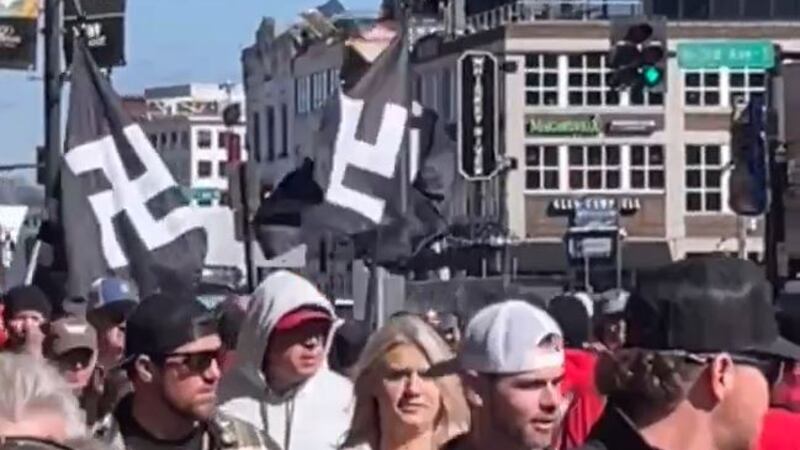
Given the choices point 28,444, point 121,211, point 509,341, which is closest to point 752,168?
point 121,211

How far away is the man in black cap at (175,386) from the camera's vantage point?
21.4 ft

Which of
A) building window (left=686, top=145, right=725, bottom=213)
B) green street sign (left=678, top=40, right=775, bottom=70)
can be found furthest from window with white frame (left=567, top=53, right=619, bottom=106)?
green street sign (left=678, top=40, right=775, bottom=70)

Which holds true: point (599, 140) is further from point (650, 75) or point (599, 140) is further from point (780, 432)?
point (780, 432)

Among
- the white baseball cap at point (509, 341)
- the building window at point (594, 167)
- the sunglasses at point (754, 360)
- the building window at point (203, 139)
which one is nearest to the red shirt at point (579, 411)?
the white baseball cap at point (509, 341)

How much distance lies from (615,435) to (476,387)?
48.5 inches

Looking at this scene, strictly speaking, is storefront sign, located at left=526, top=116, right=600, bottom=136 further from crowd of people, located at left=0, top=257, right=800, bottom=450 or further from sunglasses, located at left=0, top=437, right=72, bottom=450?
sunglasses, located at left=0, top=437, right=72, bottom=450

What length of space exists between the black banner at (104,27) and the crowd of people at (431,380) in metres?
14.9

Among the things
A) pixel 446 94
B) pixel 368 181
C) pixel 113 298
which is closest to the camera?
pixel 113 298

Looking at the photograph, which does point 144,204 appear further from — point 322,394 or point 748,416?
point 748,416

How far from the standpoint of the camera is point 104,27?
987 inches

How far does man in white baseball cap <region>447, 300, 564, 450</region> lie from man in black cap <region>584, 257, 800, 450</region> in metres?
1.02

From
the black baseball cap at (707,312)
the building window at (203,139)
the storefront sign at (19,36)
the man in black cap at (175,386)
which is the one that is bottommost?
the man in black cap at (175,386)

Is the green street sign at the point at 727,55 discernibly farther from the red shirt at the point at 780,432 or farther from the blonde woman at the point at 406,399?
the red shirt at the point at 780,432

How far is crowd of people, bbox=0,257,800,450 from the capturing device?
4.39 m
